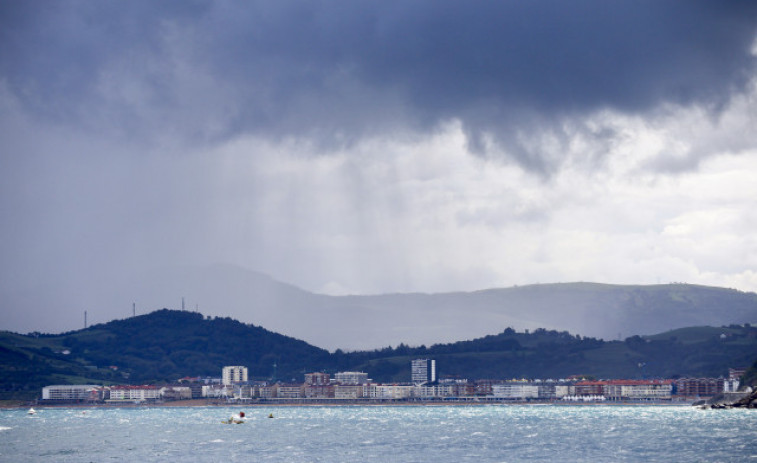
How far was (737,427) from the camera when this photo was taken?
143750mm

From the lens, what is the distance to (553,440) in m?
126

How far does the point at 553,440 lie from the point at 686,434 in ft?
60.0

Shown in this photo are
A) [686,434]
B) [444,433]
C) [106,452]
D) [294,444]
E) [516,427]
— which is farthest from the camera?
[516,427]

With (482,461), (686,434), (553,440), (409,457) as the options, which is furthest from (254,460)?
(686,434)

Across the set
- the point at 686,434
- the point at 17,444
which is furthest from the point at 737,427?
the point at 17,444

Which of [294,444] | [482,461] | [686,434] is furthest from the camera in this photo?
[686,434]

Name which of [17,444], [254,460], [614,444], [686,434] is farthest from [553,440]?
[17,444]

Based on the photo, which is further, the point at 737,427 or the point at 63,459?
the point at 737,427

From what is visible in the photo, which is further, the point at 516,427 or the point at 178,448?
the point at 516,427

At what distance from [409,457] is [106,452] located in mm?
31566

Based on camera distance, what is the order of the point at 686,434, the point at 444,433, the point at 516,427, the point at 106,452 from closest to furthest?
the point at 106,452 → the point at 686,434 → the point at 444,433 → the point at 516,427

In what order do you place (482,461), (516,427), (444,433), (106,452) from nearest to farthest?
(482,461) < (106,452) < (444,433) < (516,427)

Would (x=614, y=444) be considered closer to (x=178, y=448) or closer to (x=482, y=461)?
(x=482, y=461)

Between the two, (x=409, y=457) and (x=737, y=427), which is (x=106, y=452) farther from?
(x=737, y=427)
